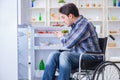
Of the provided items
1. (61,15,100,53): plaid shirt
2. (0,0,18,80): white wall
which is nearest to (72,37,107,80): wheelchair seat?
(61,15,100,53): plaid shirt

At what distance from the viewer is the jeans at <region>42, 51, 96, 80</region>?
238 cm

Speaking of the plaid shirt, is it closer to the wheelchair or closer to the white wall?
the wheelchair

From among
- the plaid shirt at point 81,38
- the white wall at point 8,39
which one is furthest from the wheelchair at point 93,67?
the white wall at point 8,39

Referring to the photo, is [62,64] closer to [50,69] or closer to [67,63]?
[67,63]

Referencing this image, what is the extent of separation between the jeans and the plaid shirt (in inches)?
4.0

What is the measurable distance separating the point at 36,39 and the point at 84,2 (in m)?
3.25

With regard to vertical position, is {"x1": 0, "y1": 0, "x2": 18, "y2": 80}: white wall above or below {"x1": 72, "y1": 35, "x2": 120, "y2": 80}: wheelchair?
above

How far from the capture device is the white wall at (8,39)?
2.27m

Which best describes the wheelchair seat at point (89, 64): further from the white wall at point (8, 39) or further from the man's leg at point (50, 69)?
the white wall at point (8, 39)

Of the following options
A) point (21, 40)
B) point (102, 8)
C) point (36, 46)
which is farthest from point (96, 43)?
point (102, 8)

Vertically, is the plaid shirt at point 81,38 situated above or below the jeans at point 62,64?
above

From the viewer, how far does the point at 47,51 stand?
12.6 ft

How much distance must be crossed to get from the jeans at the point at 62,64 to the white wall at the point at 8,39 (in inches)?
→ 14.4

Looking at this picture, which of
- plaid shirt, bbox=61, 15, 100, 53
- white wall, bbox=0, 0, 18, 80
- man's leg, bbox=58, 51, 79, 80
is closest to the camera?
white wall, bbox=0, 0, 18, 80
